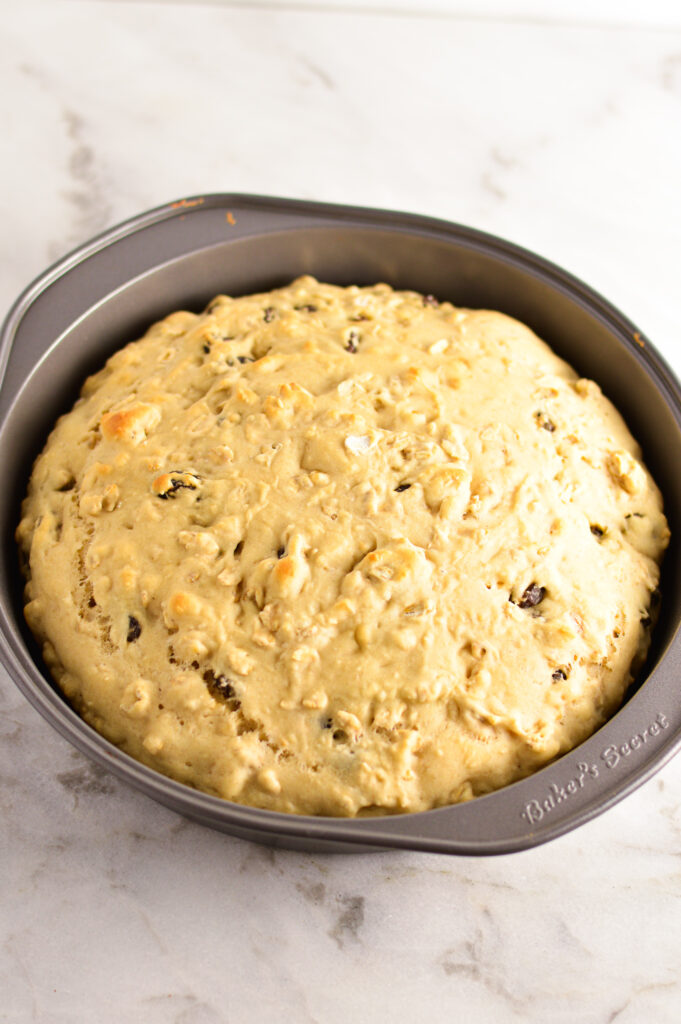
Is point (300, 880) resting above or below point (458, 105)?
below

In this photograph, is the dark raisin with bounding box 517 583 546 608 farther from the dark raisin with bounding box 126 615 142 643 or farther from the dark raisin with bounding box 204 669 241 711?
the dark raisin with bounding box 126 615 142 643

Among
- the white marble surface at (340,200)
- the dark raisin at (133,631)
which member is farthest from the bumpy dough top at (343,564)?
the white marble surface at (340,200)

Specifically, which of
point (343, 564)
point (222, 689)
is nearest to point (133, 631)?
point (222, 689)

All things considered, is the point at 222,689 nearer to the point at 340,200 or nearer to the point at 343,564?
the point at 343,564

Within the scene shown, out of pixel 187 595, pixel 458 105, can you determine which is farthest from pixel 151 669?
pixel 458 105

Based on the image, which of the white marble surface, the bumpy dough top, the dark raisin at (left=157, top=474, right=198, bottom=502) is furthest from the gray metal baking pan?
the dark raisin at (left=157, top=474, right=198, bottom=502)

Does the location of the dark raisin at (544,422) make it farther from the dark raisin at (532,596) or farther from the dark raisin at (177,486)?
the dark raisin at (177,486)

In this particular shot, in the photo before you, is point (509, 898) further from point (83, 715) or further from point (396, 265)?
point (396, 265)
